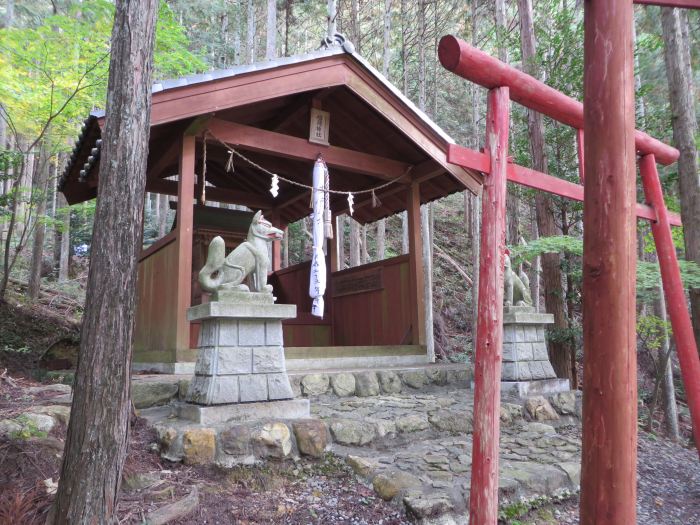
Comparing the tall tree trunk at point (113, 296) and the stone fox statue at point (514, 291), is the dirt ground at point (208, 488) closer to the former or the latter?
the tall tree trunk at point (113, 296)

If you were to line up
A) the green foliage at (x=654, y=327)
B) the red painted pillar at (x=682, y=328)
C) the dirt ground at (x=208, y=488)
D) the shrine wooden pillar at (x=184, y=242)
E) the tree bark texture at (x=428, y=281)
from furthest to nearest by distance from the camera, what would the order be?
the tree bark texture at (x=428, y=281) < the green foliage at (x=654, y=327) < the shrine wooden pillar at (x=184, y=242) < the red painted pillar at (x=682, y=328) < the dirt ground at (x=208, y=488)

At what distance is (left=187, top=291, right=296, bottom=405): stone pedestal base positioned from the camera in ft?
13.7

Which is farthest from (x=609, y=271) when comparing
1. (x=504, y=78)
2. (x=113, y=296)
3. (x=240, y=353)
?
(x=240, y=353)

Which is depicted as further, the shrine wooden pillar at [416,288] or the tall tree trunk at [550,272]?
the tall tree trunk at [550,272]

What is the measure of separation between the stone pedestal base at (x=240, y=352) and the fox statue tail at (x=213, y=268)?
0.26 m

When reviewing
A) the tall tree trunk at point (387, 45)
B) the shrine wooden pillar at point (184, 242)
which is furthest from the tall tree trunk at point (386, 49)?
the shrine wooden pillar at point (184, 242)

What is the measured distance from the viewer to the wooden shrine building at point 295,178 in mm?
5844

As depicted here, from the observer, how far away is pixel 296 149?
687 cm

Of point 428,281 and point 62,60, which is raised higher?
point 62,60

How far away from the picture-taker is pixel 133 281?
2.88 m

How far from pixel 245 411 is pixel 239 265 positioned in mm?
1358

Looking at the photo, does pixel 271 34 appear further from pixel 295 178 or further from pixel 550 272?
pixel 550 272

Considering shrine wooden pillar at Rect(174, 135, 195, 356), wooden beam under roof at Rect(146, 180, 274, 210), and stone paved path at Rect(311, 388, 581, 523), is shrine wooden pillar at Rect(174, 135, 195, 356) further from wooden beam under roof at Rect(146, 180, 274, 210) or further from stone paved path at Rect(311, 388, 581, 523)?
wooden beam under roof at Rect(146, 180, 274, 210)

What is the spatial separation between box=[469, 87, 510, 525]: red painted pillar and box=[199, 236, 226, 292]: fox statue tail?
7.92ft
